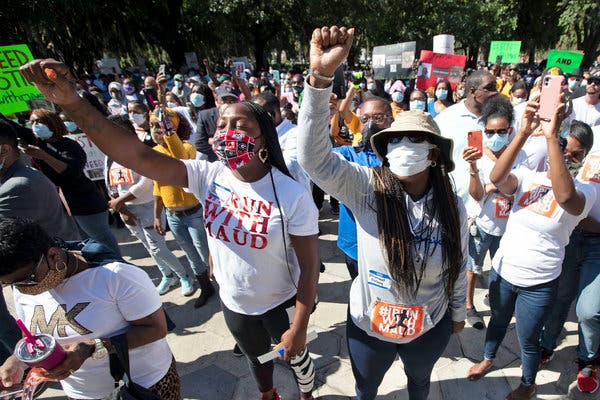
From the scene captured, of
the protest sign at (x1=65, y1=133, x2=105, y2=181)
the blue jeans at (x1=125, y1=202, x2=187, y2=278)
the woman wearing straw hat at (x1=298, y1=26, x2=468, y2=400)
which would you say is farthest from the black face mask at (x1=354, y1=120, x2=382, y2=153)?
the protest sign at (x1=65, y1=133, x2=105, y2=181)

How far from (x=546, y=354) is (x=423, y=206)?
2.09 metres

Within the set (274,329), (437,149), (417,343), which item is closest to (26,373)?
(274,329)

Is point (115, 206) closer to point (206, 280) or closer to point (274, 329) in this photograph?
point (206, 280)

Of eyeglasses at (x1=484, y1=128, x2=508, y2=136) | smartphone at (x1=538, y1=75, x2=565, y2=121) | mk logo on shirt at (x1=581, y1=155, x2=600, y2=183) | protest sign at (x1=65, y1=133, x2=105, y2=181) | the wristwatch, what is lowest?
protest sign at (x1=65, y1=133, x2=105, y2=181)

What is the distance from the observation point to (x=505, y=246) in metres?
2.35

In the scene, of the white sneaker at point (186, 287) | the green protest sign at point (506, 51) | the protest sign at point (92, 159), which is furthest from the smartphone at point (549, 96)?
the green protest sign at point (506, 51)

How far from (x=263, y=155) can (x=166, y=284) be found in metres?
2.97

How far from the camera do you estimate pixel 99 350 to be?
4.95ft

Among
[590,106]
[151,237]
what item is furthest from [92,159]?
[590,106]

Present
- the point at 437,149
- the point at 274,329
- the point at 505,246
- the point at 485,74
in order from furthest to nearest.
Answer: the point at 485,74, the point at 505,246, the point at 274,329, the point at 437,149

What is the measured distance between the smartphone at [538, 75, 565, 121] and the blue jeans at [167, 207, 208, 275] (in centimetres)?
294

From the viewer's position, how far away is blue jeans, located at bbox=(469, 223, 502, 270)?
10.2 ft

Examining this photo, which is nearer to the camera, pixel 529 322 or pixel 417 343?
pixel 417 343

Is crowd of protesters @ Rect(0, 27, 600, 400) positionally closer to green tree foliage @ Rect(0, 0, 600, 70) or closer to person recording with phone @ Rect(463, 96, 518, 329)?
person recording with phone @ Rect(463, 96, 518, 329)
